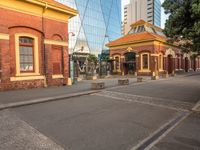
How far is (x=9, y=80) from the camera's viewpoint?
13.4 metres

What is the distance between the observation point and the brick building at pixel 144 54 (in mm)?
32125

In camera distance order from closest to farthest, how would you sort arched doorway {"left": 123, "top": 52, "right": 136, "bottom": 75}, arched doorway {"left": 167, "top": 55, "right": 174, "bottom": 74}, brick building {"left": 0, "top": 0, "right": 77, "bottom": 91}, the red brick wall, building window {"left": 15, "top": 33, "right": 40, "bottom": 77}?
the red brick wall, brick building {"left": 0, "top": 0, "right": 77, "bottom": 91}, building window {"left": 15, "top": 33, "right": 40, "bottom": 77}, arched doorway {"left": 123, "top": 52, "right": 136, "bottom": 75}, arched doorway {"left": 167, "top": 55, "right": 174, "bottom": 74}

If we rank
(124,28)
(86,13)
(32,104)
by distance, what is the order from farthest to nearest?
(124,28)
(86,13)
(32,104)

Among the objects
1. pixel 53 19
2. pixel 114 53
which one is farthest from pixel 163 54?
pixel 53 19

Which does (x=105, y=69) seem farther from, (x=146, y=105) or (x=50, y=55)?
(x=146, y=105)

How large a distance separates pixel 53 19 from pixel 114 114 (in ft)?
37.1

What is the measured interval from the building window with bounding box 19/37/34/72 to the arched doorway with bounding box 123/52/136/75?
22.9 m

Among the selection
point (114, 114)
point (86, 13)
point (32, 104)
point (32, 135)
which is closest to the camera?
point (32, 135)

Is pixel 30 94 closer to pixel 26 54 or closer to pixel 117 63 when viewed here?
pixel 26 54

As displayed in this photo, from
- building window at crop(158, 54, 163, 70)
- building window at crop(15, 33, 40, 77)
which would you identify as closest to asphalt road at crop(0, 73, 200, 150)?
building window at crop(15, 33, 40, 77)

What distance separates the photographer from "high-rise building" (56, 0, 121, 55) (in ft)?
214

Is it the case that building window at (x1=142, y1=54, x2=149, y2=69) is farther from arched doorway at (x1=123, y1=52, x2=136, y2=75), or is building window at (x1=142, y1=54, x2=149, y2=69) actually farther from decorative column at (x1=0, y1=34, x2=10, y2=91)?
decorative column at (x1=0, y1=34, x2=10, y2=91)

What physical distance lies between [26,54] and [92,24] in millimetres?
60076

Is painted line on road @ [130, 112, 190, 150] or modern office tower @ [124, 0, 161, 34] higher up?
modern office tower @ [124, 0, 161, 34]
